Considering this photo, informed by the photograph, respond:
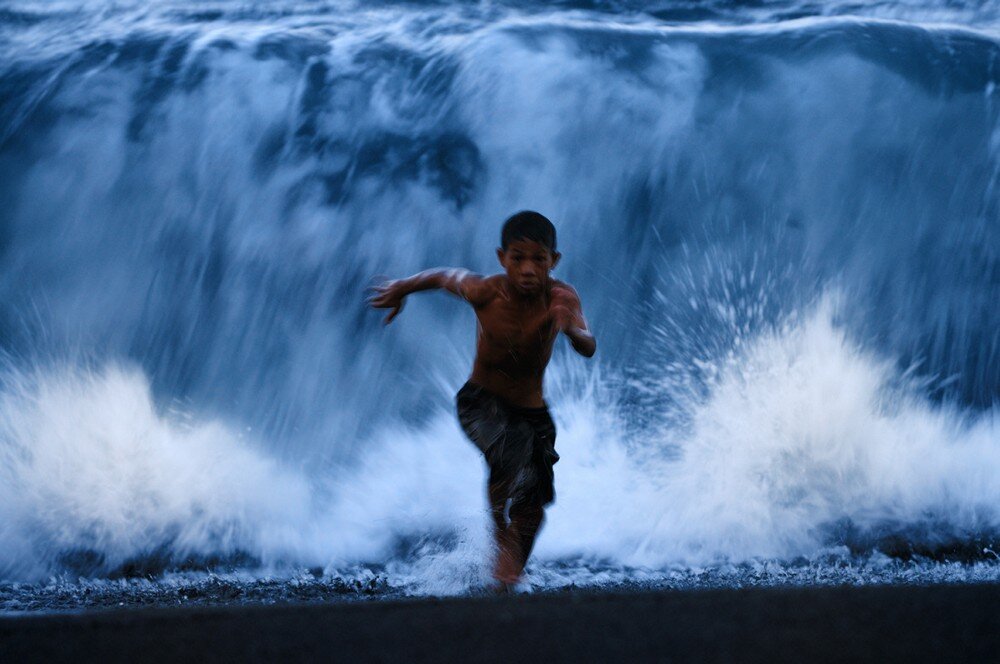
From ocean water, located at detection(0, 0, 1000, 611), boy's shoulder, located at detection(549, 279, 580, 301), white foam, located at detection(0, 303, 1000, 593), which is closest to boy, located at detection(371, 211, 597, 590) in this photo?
boy's shoulder, located at detection(549, 279, 580, 301)

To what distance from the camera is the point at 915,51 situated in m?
5.46

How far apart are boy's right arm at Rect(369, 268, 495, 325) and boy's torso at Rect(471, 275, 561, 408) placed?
0.10 ft

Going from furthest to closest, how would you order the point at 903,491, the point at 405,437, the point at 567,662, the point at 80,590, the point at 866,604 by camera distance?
the point at 405,437 < the point at 903,491 < the point at 80,590 < the point at 866,604 < the point at 567,662

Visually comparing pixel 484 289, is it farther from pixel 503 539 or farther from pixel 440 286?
pixel 503 539

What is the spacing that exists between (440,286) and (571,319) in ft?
1.71

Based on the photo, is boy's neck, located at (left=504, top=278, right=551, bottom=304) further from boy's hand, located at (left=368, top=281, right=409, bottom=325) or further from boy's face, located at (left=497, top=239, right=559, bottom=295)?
boy's hand, located at (left=368, top=281, right=409, bottom=325)

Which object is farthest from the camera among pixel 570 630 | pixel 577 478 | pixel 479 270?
pixel 479 270

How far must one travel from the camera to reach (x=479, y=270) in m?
5.02

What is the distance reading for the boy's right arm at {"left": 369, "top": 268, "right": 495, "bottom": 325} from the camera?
2986 mm

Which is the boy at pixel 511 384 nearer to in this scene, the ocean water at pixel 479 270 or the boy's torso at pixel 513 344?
the boy's torso at pixel 513 344

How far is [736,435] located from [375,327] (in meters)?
1.73

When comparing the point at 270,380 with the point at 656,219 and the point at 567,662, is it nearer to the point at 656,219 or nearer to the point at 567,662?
the point at 656,219

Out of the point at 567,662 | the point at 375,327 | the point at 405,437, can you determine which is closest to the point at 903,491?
the point at 405,437

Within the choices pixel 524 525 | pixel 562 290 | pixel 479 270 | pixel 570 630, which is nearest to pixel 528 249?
pixel 562 290
